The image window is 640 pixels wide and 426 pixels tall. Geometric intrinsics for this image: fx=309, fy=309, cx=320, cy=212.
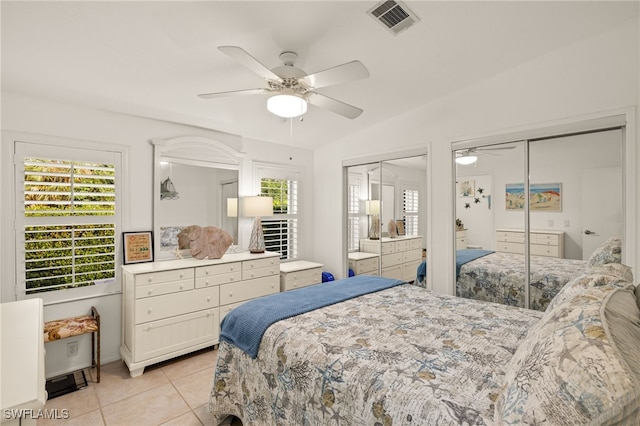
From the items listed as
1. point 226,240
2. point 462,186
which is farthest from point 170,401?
point 462,186

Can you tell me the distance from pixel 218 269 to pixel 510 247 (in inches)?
116

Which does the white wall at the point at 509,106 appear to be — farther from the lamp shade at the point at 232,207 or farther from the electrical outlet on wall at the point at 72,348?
the electrical outlet on wall at the point at 72,348

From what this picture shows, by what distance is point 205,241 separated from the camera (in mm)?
3494

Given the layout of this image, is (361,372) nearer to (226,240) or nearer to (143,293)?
(143,293)

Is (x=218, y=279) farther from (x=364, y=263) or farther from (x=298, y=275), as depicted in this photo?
(x=364, y=263)

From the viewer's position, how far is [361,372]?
1.36 metres

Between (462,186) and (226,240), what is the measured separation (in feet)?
8.86

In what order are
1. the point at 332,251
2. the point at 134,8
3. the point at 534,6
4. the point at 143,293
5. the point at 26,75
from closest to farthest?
the point at 134,8
the point at 534,6
the point at 26,75
the point at 143,293
the point at 332,251

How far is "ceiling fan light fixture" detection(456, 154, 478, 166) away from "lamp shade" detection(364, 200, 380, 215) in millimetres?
1135

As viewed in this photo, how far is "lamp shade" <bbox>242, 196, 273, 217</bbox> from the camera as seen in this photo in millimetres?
3902

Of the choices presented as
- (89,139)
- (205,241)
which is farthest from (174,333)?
(89,139)

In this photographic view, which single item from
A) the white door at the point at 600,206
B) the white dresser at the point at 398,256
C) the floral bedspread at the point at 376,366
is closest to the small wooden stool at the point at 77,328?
the floral bedspread at the point at 376,366

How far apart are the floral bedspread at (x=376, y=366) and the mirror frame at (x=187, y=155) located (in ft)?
5.87

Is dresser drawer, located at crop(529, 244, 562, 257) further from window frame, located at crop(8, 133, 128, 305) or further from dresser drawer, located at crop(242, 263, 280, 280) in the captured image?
window frame, located at crop(8, 133, 128, 305)
